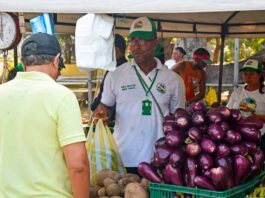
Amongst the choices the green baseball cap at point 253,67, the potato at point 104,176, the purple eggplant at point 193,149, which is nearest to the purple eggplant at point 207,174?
the purple eggplant at point 193,149

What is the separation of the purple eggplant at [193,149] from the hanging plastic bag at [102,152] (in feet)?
3.11

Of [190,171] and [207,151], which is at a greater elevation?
[207,151]

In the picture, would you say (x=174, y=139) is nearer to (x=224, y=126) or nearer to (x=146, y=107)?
(x=224, y=126)

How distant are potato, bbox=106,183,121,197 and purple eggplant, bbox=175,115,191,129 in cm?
54

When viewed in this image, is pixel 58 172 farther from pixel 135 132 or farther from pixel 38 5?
pixel 135 132

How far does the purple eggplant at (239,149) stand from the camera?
7.86 feet

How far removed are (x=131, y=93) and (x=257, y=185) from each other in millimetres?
1213

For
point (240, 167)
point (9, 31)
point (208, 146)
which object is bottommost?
point (240, 167)

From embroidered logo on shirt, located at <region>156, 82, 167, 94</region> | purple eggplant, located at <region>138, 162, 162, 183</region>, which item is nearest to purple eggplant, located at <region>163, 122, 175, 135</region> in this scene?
purple eggplant, located at <region>138, 162, 162, 183</region>

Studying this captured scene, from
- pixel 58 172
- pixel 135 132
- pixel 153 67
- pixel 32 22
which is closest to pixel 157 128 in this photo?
pixel 135 132

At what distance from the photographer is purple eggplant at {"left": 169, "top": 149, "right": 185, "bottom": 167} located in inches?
93.5

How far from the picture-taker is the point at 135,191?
253cm

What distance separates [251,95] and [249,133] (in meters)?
2.14

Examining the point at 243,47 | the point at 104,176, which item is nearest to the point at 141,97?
the point at 104,176
